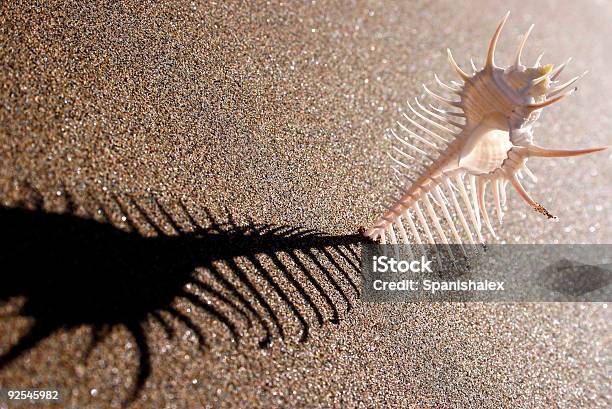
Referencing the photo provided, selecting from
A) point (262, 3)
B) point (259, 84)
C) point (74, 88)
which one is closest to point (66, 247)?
point (74, 88)

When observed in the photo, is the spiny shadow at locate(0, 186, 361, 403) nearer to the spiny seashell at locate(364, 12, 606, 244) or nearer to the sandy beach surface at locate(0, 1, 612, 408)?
the sandy beach surface at locate(0, 1, 612, 408)

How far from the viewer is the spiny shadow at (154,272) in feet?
3.83

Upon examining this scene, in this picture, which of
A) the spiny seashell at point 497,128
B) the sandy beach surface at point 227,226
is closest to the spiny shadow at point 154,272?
the sandy beach surface at point 227,226

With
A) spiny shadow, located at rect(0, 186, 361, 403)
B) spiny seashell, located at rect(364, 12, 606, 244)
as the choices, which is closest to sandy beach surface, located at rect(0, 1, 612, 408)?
spiny shadow, located at rect(0, 186, 361, 403)

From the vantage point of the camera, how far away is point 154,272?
1.29 m

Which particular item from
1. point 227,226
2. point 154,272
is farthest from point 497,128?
point 154,272

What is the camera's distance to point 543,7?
2.71 m

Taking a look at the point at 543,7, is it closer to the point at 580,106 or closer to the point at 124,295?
the point at 580,106

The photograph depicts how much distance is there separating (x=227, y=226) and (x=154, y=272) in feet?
0.81

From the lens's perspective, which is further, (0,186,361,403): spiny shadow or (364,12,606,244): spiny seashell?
(364,12,606,244): spiny seashell

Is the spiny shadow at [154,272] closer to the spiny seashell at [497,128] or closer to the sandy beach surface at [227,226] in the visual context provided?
the sandy beach surface at [227,226]

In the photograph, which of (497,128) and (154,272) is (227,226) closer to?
(154,272)

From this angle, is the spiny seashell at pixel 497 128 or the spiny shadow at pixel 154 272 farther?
the spiny seashell at pixel 497 128

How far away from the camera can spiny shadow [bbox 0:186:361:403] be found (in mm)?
1166
